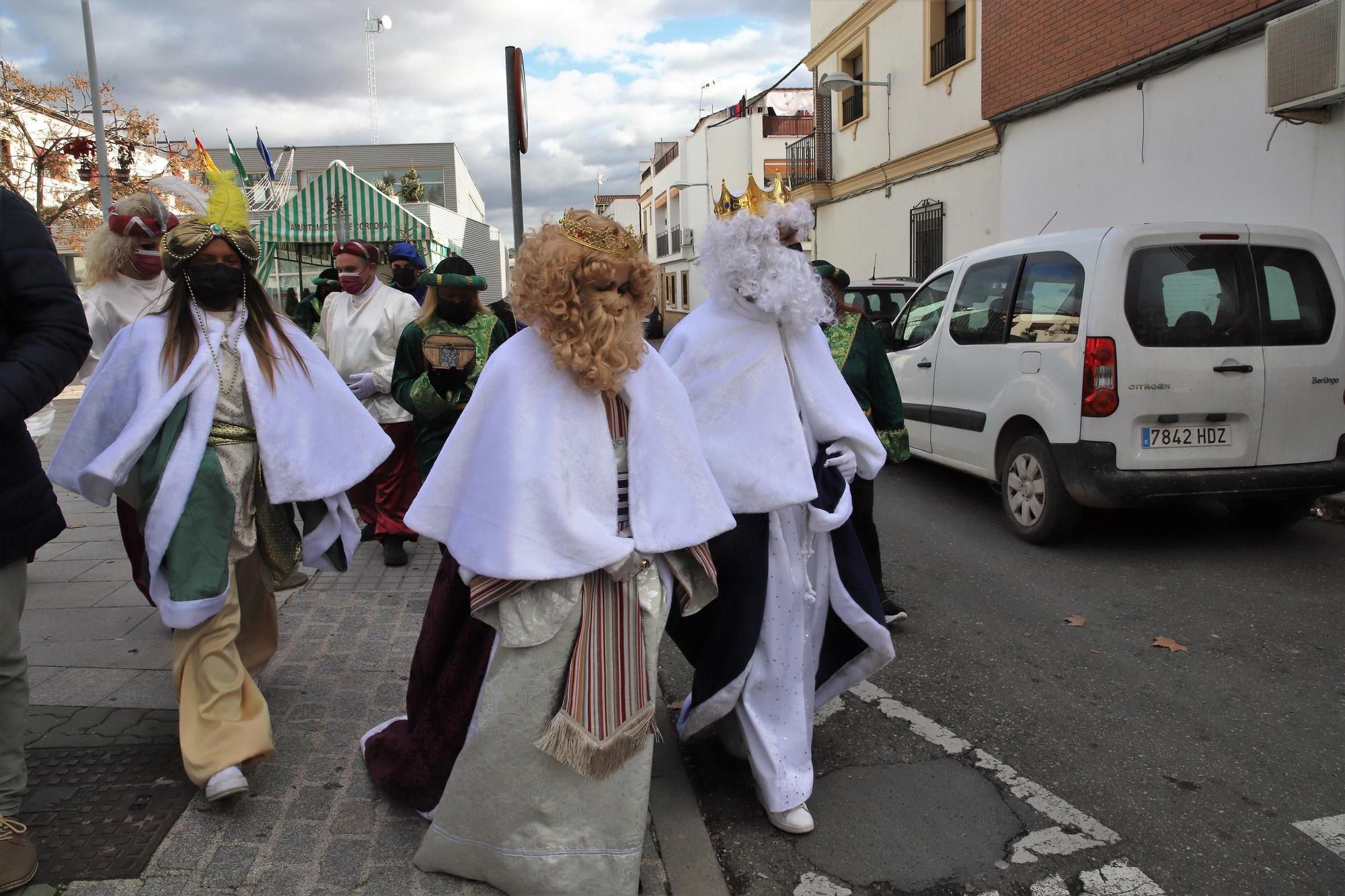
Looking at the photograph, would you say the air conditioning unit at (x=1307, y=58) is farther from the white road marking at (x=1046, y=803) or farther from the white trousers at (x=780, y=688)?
the white trousers at (x=780, y=688)

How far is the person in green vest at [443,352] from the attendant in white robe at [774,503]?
2089 mm

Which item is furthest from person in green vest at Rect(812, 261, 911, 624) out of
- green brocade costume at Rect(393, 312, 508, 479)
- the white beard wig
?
green brocade costume at Rect(393, 312, 508, 479)

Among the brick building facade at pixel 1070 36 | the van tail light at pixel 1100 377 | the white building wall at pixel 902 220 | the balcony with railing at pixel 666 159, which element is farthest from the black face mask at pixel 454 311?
the balcony with railing at pixel 666 159

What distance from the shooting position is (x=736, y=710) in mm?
3049

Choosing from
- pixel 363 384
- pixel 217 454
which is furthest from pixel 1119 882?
pixel 363 384

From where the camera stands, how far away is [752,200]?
10.9 feet

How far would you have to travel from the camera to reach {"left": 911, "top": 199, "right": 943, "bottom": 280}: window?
16031 mm

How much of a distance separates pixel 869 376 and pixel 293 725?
2.97m

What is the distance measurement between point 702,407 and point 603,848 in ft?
4.37

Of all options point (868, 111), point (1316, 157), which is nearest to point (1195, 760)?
point (1316, 157)

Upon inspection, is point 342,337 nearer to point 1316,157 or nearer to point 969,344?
point 969,344

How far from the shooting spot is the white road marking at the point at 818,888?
267cm

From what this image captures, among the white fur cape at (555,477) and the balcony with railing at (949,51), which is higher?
the balcony with railing at (949,51)

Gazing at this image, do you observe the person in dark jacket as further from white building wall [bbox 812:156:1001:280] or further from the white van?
white building wall [bbox 812:156:1001:280]
